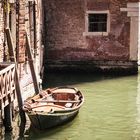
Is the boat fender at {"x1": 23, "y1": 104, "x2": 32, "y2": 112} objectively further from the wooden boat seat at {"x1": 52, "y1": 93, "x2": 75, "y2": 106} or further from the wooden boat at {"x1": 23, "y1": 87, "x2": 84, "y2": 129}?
the wooden boat seat at {"x1": 52, "y1": 93, "x2": 75, "y2": 106}

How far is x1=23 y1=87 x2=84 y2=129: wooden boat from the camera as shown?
35.0ft

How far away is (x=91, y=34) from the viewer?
18.5 m

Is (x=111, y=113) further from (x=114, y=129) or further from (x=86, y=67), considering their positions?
(x=86, y=67)

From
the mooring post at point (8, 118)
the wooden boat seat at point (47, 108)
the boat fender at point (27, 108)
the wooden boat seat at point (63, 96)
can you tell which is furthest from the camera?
the wooden boat seat at point (63, 96)

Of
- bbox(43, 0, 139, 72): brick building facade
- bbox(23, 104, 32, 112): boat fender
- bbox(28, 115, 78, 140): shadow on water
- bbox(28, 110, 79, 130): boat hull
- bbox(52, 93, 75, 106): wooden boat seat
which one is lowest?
bbox(28, 115, 78, 140): shadow on water

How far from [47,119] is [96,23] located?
8494mm

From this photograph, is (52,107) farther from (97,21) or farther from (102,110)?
(97,21)

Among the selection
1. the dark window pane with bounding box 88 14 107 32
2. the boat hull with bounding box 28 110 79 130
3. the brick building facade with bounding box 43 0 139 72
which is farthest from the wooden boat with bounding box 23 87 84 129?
the dark window pane with bounding box 88 14 107 32

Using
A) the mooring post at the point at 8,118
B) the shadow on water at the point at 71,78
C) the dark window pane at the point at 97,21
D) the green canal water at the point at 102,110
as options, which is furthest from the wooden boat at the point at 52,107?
the dark window pane at the point at 97,21

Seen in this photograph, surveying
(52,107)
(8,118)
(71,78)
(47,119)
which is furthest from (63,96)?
(71,78)

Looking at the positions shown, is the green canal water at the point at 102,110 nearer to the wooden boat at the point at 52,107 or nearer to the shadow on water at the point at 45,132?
the shadow on water at the point at 45,132

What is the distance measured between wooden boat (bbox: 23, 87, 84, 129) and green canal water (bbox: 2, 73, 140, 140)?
25cm

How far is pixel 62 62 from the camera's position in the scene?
736 inches

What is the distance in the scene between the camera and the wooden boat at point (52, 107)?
1067cm
